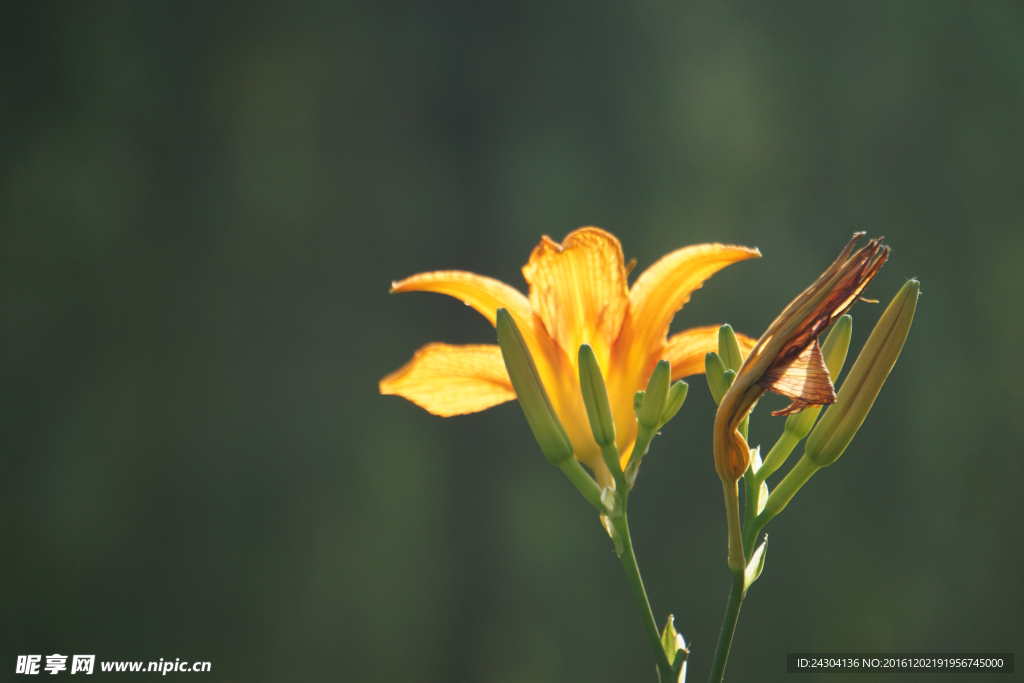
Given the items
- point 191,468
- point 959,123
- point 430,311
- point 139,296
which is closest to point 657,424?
A: point 430,311

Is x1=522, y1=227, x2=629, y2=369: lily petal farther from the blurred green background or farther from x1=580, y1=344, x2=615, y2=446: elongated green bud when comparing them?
the blurred green background

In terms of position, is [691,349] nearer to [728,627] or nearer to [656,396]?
[656,396]

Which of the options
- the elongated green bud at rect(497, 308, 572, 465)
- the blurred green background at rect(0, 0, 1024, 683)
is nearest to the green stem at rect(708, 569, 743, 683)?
the elongated green bud at rect(497, 308, 572, 465)

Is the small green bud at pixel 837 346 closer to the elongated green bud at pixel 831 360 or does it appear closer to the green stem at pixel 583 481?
the elongated green bud at pixel 831 360

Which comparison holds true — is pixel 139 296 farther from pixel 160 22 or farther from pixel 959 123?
pixel 959 123

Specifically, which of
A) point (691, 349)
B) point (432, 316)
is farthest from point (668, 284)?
point (432, 316)
